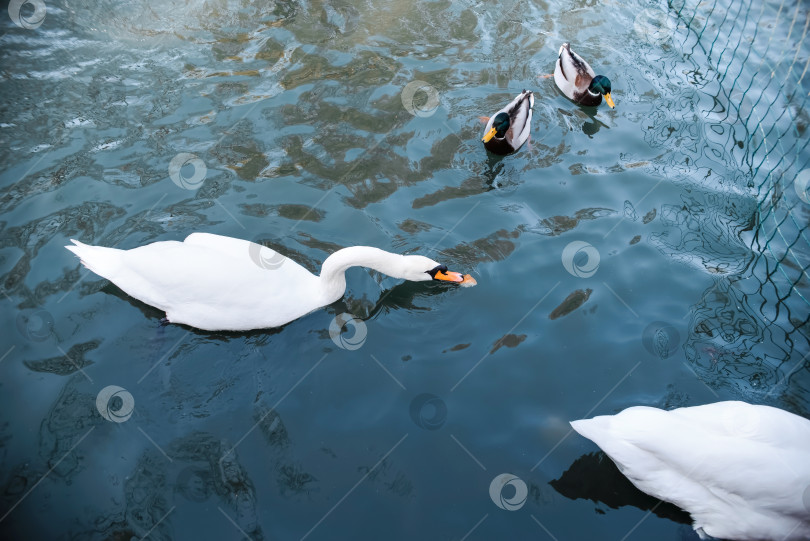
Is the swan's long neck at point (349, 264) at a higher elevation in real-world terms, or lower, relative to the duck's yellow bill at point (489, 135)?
lower

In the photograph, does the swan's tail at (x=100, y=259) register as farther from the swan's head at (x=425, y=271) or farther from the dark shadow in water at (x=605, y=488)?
the dark shadow in water at (x=605, y=488)

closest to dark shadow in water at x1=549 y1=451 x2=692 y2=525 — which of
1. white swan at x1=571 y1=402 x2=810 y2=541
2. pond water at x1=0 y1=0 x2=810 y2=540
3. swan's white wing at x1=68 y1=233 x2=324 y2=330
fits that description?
pond water at x1=0 y1=0 x2=810 y2=540

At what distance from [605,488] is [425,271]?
7.50 feet

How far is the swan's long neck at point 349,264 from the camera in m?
5.18

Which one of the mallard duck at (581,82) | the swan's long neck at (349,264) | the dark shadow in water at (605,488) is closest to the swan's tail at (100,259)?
the swan's long neck at (349,264)

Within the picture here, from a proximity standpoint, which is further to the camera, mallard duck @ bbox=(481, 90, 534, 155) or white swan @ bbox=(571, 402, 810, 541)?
mallard duck @ bbox=(481, 90, 534, 155)

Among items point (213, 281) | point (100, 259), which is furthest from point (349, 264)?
point (100, 259)

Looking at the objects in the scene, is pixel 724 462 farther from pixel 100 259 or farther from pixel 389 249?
pixel 100 259

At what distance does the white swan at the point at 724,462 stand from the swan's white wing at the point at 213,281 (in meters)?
2.60

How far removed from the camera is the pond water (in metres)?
4.41

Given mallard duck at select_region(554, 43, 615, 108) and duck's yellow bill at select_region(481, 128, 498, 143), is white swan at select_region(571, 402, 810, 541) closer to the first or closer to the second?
duck's yellow bill at select_region(481, 128, 498, 143)

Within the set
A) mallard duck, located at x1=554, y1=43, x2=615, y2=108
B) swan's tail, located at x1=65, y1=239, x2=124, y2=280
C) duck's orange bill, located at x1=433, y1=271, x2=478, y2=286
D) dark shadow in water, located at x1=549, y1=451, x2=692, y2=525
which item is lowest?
swan's tail, located at x1=65, y1=239, x2=124, y2=280

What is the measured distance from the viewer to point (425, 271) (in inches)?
213

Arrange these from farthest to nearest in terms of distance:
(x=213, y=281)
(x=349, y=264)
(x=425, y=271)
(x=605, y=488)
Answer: (x=425, y=271) → (x=349, y=264) → (x=213, y=281) → (x=605, y=488)
